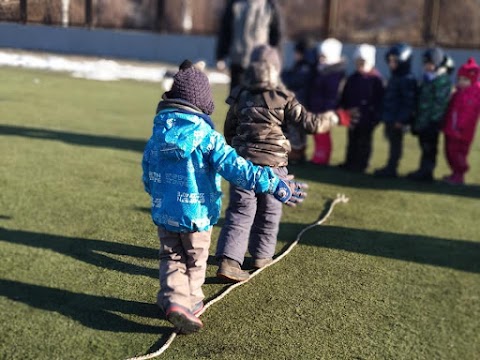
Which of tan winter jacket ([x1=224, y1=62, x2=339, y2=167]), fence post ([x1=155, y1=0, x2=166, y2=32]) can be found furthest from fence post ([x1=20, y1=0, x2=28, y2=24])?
fence post ([x1=155, y1=0, x2=166, y2=32])

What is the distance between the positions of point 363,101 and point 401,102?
41cm

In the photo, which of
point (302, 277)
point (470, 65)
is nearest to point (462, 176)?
point (470, 65)

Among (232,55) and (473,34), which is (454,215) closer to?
(232,55)

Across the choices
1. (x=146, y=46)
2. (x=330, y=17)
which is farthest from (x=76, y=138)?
(x=146, y=46)

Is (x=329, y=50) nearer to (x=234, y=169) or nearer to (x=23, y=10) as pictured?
(x=23, y=10)

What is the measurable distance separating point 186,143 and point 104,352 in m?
1.06

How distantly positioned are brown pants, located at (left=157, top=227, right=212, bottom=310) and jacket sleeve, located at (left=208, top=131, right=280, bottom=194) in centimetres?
A: 35

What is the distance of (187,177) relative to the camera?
332 cm

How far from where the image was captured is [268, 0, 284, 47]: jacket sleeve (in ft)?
24.4

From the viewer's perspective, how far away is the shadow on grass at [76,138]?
7824 millimetres

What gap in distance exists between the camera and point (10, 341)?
3117 mm

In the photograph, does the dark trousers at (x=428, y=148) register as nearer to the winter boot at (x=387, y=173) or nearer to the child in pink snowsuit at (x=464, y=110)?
the child in pink snowsuit at (x=464, y=110)

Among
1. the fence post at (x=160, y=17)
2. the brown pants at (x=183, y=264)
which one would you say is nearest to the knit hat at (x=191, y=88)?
the brown pants at (x=183, y=264)

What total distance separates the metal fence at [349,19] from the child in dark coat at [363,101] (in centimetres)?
906
